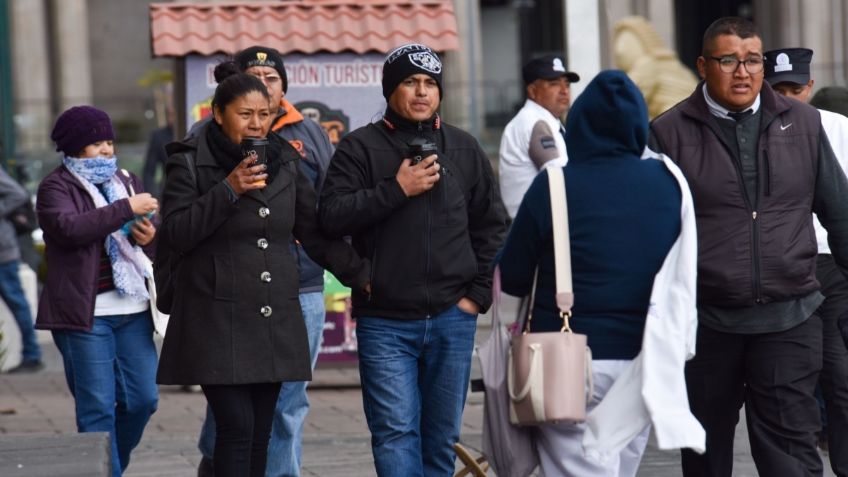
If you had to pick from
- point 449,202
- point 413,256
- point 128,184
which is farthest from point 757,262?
point 128,184

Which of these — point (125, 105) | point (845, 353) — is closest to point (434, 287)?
point (845, 353)

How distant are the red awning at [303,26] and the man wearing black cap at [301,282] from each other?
355 cm

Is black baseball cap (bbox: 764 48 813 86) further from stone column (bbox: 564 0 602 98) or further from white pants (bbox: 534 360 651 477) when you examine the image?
stone column (bbox: 564 0 602 98)

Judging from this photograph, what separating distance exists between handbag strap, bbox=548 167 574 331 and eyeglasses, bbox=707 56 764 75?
1117mm

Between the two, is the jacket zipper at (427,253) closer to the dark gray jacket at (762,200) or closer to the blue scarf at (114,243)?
the dark gray jacket at (762,200)

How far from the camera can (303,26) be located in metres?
11.0

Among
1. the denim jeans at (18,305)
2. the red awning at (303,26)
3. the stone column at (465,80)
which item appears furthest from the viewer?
the stone column at (465,80)

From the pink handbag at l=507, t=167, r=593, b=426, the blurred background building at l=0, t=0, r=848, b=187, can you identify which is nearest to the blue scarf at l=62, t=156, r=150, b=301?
the pink handbag at l=507, t=167, r=593, b=426

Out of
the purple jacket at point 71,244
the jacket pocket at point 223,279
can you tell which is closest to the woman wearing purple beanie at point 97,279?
the purple jacket at point 71,244

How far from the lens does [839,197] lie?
6.38 metres

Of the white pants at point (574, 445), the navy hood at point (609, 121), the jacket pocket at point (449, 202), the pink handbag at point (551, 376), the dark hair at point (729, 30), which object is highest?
the dark hair at point (729, 30)

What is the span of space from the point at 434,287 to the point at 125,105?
38102 mm

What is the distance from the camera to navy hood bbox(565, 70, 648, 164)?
5.52 m

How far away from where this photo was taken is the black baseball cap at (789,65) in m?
7.81
